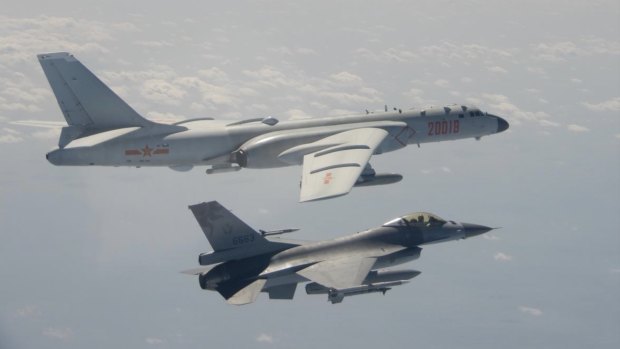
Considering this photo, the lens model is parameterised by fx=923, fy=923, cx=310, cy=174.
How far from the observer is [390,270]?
55.5 meters

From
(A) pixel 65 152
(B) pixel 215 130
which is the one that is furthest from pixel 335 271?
(A) pixel 65 152

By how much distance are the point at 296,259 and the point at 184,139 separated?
39.1 feet

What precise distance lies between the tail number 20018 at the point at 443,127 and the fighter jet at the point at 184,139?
435cm

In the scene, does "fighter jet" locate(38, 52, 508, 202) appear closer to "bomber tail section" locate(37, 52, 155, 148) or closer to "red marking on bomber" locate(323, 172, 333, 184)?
"bomber tail section" locate(37, 52, 155, 148)

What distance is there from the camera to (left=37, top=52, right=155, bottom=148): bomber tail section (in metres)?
58.4

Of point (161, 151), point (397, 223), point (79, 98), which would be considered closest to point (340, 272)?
point (397, 223)

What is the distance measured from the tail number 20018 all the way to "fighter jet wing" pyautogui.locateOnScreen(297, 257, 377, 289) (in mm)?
15698

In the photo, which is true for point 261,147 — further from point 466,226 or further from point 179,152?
point 466,226

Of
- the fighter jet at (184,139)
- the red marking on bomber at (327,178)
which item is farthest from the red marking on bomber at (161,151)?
the red marking on bomber at (327,178)

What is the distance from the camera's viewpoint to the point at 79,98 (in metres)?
58.8

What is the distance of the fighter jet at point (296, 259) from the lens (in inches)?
2015

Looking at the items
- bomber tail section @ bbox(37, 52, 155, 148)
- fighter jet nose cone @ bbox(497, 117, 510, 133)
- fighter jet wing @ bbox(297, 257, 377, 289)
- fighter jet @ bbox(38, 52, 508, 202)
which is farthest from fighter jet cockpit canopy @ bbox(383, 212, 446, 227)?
bomber tail section @ bbox(37, 52, 155, 148)

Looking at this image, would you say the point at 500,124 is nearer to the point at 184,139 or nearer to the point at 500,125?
the point at 500,125

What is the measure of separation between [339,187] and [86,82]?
61.6ft
